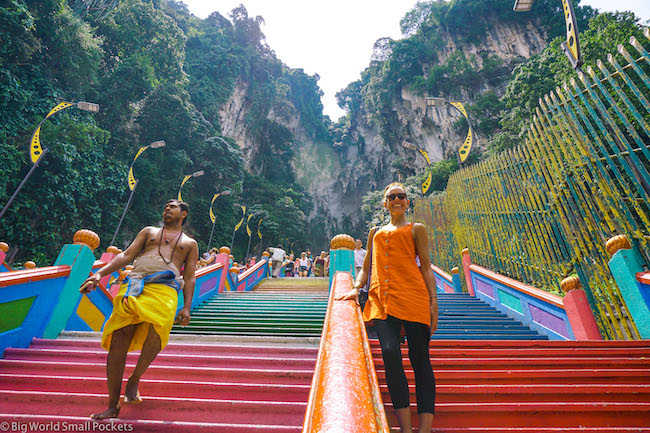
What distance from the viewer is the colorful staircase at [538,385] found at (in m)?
1.63

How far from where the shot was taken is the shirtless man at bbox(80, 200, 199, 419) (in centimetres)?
173

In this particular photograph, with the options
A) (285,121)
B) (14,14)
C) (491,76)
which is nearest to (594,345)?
(14,14)

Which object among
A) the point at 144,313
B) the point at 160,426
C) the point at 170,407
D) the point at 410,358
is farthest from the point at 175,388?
the point at 410,358

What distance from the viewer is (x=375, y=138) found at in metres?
38.8

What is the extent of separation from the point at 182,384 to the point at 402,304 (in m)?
1.65

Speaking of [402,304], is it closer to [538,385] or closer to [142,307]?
[538,385]

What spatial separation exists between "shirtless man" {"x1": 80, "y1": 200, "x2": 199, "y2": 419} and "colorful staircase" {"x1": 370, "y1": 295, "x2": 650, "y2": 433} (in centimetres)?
144

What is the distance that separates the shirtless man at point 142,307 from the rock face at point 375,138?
26.7 meters

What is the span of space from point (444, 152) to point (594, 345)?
27.1 meters

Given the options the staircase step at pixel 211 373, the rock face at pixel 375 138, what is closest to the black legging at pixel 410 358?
the staircase step at pixel 211 373

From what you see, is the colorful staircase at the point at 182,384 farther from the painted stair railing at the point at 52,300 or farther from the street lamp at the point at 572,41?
the street lamp at the point at 572,41

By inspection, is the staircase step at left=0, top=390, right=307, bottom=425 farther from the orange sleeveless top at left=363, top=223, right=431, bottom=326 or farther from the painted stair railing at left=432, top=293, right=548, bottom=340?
the painted stair railing at left=432, top=293, right=548, bottom=340

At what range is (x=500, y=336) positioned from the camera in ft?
11.9

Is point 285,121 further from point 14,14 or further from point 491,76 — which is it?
point 14,14
